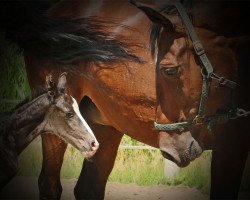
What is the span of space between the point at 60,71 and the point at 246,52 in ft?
2.57

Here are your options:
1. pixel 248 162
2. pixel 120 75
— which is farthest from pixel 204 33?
pixel 248 162

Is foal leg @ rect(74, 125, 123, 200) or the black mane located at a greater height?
the black mane

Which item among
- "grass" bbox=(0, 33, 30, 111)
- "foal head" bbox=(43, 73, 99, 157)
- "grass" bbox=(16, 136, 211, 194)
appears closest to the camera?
"foal head" bbox=(43, 73, 99, 157)

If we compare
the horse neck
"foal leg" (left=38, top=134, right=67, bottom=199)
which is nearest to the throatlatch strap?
the horse neck

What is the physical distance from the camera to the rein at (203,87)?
142 cm

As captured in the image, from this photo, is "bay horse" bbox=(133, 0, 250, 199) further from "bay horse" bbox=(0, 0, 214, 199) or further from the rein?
"bay horse" bbox=(0, 0, 214, 199)

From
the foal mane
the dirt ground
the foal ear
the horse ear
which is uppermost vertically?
the horse ear

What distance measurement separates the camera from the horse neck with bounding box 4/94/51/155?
5.14ft

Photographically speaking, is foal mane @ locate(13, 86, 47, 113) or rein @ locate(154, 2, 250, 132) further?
foal mane @ locate(13, 86, 47, 113)

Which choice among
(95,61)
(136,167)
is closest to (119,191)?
(136,167)

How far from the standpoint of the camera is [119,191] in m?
2.03

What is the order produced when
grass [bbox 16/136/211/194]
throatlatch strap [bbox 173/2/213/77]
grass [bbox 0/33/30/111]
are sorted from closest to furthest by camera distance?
1. throatlatch strap [bbox 173/2/213/77]
2. grass [bbox 0/33/30/111]
3. grass [bbox 16/136/211/194]

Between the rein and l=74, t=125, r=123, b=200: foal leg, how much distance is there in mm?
429

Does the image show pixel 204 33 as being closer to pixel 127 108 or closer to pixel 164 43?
pixel 164 43
